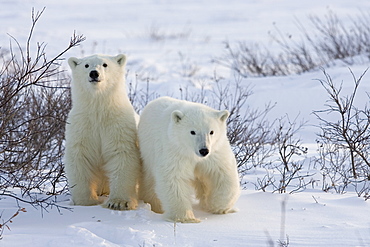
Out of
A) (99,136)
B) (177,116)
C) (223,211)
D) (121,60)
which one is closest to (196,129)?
(177,116)

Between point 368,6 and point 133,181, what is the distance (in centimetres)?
2042

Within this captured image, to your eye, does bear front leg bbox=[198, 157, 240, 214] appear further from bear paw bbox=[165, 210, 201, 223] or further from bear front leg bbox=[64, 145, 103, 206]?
bear front leg bbox=[64, 145, 103, 206]

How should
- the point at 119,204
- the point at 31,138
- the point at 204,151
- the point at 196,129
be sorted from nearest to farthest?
the point at 204,151, the point at 196,129, the point at 119,204, the point at 31,138

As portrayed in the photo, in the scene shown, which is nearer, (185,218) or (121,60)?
(185,218)

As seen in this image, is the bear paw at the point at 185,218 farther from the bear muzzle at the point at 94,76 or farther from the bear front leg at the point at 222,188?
the bear muzzle at the point at 94,76

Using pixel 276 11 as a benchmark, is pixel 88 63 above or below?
below

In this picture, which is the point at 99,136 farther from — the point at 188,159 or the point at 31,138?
the point at 188,159

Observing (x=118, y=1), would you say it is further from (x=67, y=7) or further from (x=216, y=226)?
(x=216, y=226)

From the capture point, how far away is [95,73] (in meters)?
4.66

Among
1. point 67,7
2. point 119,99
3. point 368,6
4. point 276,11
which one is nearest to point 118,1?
point 67,7

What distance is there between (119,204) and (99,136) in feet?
1.93

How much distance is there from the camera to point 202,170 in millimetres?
4406

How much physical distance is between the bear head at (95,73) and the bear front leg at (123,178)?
0.57m

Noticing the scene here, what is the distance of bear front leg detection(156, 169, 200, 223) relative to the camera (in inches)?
166
